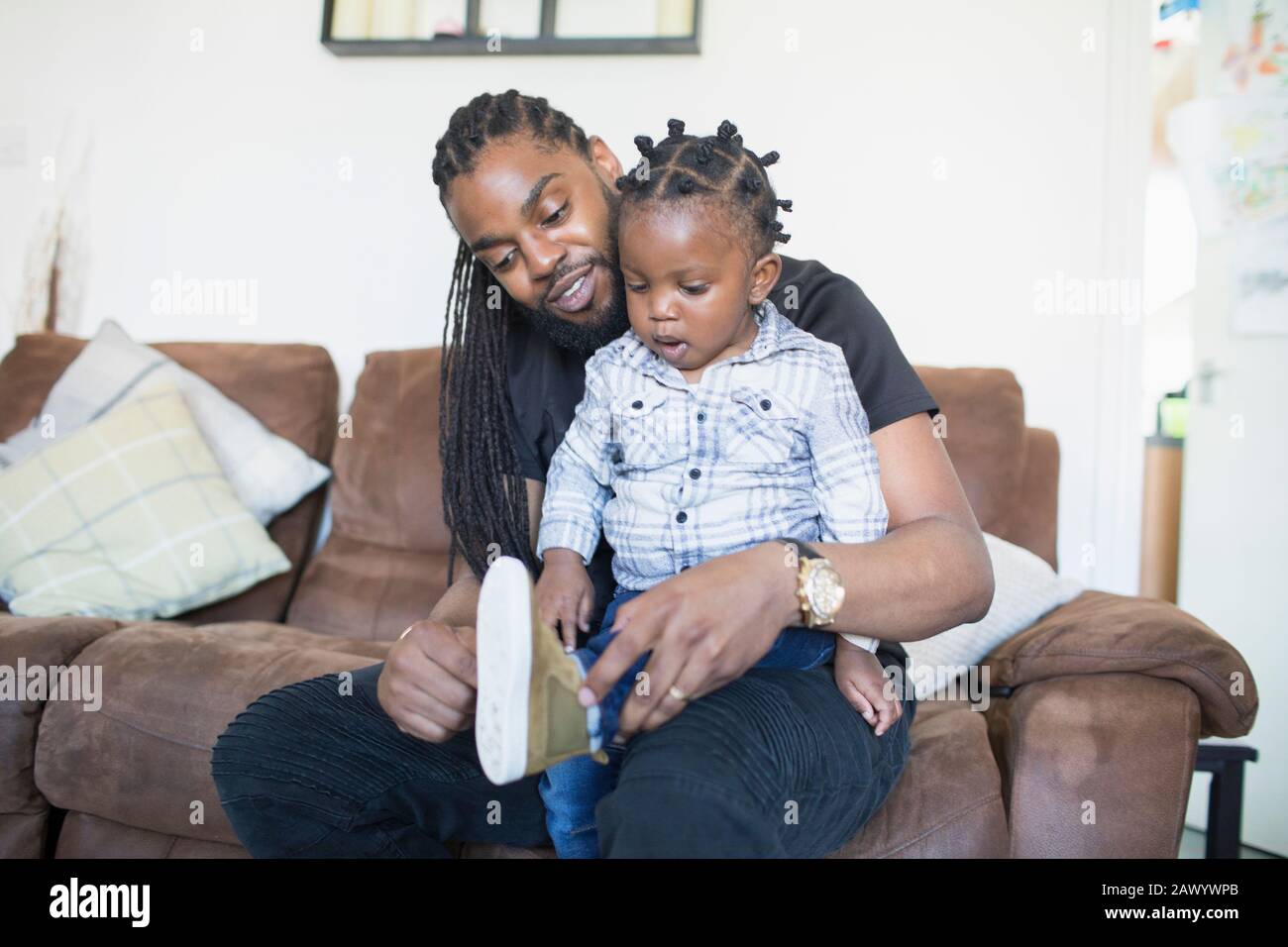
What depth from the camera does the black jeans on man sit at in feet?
2.65

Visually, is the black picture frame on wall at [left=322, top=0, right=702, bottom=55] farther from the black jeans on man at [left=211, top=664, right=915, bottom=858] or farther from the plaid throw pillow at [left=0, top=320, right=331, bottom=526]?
the black jeans on man at [left=211, top=664, right=915, bottom=858]

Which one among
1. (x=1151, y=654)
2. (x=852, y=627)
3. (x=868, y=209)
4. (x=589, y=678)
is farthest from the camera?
(x=868, y=209)

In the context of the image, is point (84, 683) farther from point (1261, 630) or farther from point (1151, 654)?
point (1261, 630)

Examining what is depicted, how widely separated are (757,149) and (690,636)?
1.88 meters

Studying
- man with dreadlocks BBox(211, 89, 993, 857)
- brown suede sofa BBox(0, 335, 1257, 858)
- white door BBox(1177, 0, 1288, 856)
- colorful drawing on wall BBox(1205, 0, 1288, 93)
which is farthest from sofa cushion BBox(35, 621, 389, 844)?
colorful drawing on wall BBox(1205, 0, 1288, 93)

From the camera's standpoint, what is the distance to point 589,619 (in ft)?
3.81

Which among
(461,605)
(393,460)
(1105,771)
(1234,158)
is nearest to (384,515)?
(393,460)

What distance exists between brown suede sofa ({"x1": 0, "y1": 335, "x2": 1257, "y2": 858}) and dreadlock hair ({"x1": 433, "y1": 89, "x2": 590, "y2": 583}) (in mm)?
298

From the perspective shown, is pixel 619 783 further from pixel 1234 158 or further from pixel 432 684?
pixel 1234 158

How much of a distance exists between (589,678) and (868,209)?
188 cm

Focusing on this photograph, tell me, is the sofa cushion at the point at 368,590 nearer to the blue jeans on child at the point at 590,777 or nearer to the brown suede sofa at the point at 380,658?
the brown suede sofa at the point at 380,658

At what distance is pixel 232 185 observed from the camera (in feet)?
8.91

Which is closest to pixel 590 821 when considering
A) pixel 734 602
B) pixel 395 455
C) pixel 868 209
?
pixel 734 602
